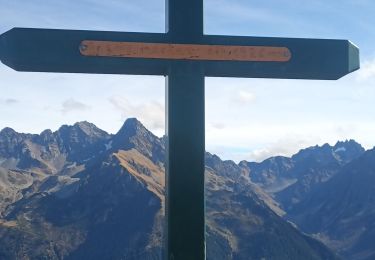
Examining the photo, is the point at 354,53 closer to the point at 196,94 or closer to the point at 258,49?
the point at 258,49

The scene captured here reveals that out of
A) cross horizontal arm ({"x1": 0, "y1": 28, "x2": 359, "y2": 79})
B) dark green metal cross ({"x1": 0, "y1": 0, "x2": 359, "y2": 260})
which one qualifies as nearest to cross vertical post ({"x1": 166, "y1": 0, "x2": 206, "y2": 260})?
dark green metal cross ({"x1": 0, "y1": 0, "x2": 359, "y2": 260})

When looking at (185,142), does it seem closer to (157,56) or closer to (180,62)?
(180,62)

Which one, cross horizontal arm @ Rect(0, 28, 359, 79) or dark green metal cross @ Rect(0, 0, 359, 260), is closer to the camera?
dark green metal cross @ Rect(0, 0, 359, 260)

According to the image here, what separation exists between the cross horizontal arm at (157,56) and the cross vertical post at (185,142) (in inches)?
8.6

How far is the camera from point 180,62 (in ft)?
36.2

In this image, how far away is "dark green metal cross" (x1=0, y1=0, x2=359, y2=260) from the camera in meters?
10.4

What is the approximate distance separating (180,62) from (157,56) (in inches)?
16.4

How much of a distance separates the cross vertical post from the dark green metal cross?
0.05ft

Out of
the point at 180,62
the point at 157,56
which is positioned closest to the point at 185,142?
the point at 180,62

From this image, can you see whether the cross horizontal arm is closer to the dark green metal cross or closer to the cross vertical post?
the dark green metal cross

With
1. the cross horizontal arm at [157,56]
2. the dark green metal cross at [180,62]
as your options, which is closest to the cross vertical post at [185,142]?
the dark green metal cross at [180,62]

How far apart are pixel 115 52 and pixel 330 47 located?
396 centimetres

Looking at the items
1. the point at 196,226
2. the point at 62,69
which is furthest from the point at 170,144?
the point at 62,69

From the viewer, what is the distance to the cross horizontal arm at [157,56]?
35.4ft
